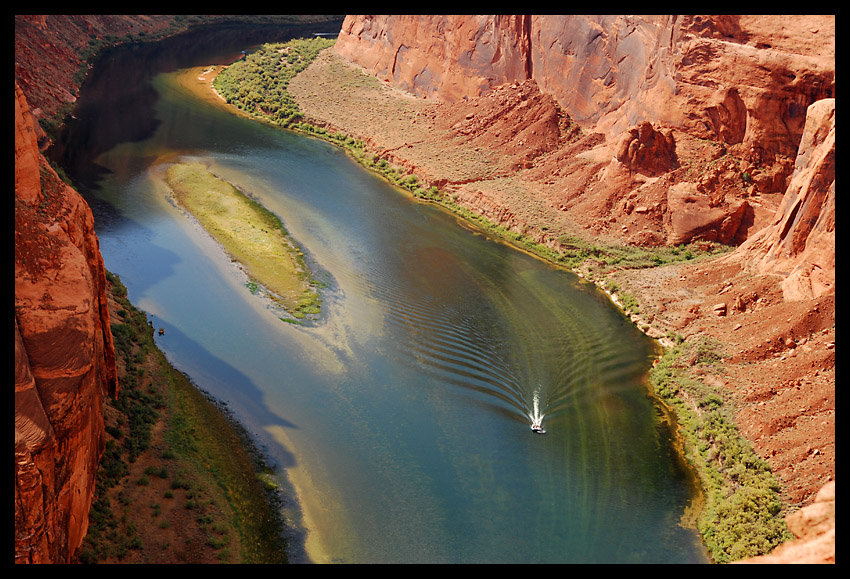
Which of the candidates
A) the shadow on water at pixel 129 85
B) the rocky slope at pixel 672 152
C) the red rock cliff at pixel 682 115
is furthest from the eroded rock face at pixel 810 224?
the shadow on water at pixel 129 85

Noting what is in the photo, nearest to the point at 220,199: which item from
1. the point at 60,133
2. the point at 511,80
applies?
the point at 60,133

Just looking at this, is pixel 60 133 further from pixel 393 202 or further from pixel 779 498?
pixel 779 498

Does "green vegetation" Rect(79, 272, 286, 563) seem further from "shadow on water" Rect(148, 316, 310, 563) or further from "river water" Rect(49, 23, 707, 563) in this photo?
"river water" Rect(49, 23, 707, 563)

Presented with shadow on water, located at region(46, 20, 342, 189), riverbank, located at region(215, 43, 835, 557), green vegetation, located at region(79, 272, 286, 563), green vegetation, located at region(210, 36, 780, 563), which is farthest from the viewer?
shadow on water, located at region(46, 20, 342, 189)

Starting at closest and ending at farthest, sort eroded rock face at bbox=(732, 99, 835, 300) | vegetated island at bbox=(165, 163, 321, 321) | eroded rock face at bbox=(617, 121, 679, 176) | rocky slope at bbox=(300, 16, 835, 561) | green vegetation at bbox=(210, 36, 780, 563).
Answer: green vegetation at bbox=(210, 36, 780, 563) → rocky slope at bbox=(300, 16, 835, 561) → eroded rock face at bbox=(732, 99, 835, 300) → vegetated island at bbox=(165, 163, 321, 321) → eroded rock face at bbox=(617, 121, 679, 176)

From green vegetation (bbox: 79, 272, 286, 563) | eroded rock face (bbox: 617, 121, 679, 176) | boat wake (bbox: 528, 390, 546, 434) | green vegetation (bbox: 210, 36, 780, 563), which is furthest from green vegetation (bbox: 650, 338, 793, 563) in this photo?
eroded rock face (bbox: 617, 121, 679, 176)

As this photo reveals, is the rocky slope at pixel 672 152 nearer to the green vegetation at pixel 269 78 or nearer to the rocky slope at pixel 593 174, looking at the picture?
the rocky slope at pixel 593 174
